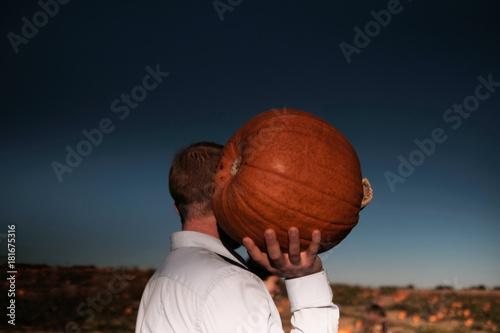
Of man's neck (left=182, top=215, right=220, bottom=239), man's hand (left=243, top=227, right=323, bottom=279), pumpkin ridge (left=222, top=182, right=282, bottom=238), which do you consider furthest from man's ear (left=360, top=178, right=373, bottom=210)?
man's neck (left=182, top=215, right=220, bottom=239)

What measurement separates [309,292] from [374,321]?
475 cm

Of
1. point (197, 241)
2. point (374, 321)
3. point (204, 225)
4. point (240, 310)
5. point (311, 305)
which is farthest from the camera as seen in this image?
point (374, 321)

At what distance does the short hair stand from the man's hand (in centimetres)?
36

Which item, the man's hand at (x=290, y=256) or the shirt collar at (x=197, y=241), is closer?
the man's hand at (x=290, y=256)

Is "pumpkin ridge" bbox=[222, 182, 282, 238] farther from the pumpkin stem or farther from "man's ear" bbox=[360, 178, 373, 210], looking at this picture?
"man's ear" bbox=[360, 178, 373, 210]

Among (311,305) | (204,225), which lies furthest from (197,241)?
(311,305)

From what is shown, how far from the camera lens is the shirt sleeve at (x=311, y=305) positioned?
6.12 feet

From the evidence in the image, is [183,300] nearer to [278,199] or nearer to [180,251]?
[180,251]

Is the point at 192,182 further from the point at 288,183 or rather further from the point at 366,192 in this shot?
the point at 366,192

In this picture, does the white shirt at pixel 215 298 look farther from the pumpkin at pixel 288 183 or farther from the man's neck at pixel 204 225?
the pumpkin at pixel 288 183

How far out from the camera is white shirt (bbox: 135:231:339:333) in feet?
5.46

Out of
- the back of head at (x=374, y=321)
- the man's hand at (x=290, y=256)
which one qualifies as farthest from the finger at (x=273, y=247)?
the back of head at (x=374, y=321)

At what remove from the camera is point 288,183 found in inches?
74.6

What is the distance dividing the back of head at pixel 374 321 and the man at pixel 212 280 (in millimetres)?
4595
